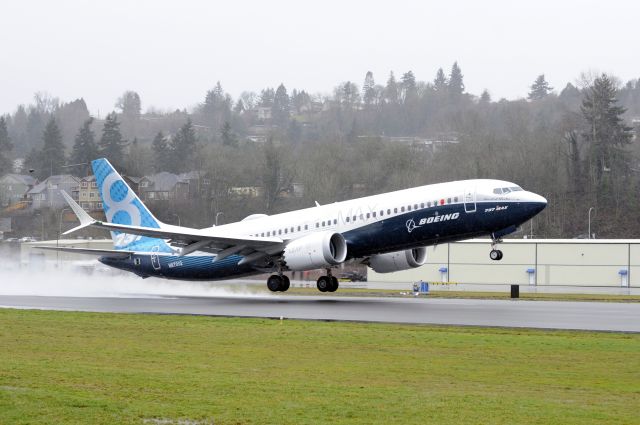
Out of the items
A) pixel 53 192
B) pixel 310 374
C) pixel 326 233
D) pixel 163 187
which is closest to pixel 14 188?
pixel 163 187

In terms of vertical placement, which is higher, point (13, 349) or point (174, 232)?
point (174, 232)

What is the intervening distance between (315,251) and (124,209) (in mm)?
14102

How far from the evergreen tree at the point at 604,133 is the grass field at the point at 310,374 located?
358 ft

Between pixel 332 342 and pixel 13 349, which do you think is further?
pixel 332 342

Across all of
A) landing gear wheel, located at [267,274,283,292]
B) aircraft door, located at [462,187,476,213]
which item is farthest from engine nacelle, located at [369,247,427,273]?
aircraft door, located at [462,187,476,213]

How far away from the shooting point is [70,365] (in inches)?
829

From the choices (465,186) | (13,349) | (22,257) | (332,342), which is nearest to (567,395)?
(332,342)

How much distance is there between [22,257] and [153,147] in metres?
87.9

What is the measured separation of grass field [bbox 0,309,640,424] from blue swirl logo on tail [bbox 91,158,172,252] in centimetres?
2162

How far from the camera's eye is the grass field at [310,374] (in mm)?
15703

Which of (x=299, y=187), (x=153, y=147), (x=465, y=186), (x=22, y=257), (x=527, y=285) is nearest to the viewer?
(x=465, y=186)

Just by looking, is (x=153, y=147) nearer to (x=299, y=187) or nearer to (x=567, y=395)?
(x=299, y=187)

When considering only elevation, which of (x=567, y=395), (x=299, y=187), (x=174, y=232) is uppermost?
(x=299, y=187)

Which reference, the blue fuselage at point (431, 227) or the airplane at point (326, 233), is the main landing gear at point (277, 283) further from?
the blue fuselage at point (431, 227)
